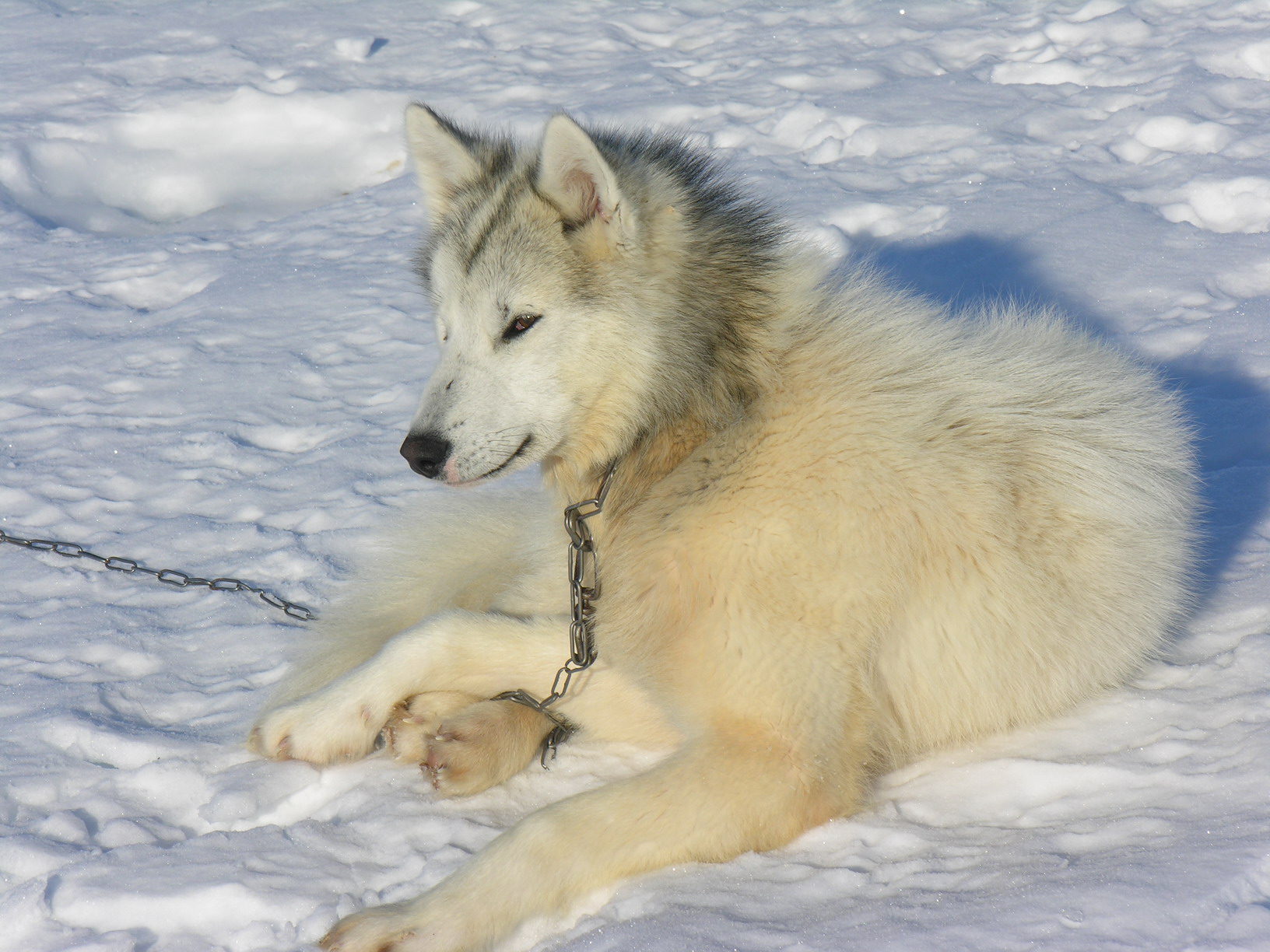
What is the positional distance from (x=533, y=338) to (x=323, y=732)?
45.0 inches

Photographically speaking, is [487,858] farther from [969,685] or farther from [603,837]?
[969,685]

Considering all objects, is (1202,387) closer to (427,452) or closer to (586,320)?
(586,320)

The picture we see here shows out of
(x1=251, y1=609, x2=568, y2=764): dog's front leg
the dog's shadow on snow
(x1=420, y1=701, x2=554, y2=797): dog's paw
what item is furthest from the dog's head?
the dog's shadow on snow

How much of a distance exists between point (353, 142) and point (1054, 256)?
4.84 metres

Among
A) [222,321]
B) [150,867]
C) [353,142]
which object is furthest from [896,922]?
[353,142]

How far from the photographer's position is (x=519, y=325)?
9.11 feet

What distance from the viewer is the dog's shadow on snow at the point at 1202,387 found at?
3.34m

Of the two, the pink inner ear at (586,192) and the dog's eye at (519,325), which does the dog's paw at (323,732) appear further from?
the pink inner ear at (586,192)

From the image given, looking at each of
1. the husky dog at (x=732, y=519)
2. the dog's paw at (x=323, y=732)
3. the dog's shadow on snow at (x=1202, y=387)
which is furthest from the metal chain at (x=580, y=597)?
the dog's shadow on snow at (x=1202, y=387)

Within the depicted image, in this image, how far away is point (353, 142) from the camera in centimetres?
766

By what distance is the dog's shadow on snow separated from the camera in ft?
10.9

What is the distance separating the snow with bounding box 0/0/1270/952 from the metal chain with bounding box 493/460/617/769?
0.19 metres

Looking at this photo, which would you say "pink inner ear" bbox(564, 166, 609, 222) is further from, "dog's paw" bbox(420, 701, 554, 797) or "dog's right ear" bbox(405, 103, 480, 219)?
"dog's paw" bbox(420, 701, 554, 797)

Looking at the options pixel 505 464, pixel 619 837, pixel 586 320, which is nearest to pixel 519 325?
pixel 586 320
